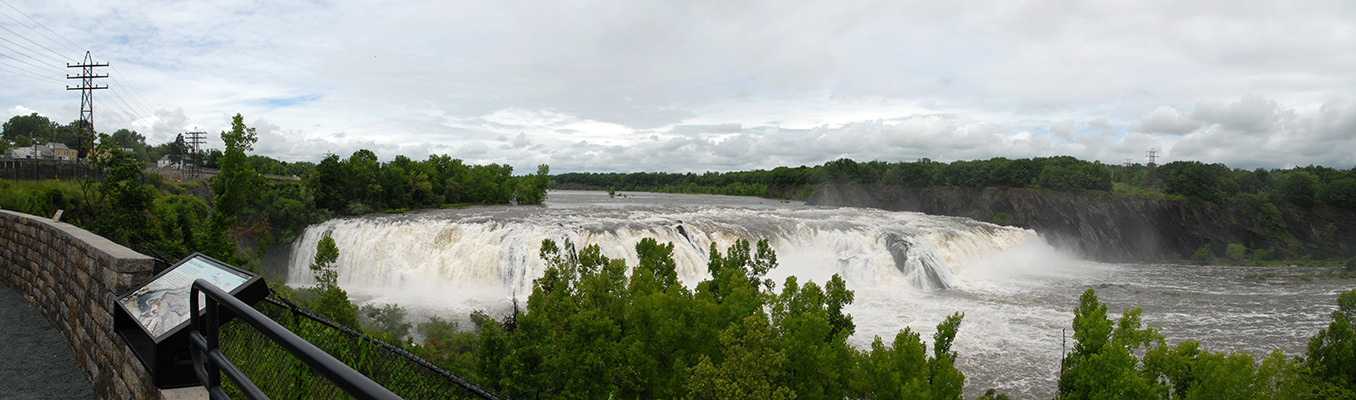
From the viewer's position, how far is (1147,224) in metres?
47.5

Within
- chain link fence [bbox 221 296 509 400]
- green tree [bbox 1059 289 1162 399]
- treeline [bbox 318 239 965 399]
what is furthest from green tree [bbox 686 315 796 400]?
green tree [bbox 1059 289 1162 399]

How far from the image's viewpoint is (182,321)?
295 cm

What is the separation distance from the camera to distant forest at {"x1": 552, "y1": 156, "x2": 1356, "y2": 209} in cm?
4397

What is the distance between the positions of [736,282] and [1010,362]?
689cm

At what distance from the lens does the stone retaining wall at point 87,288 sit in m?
4.00

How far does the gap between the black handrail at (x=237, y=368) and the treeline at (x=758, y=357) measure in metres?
6.15

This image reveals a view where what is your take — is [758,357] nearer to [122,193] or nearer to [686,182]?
[122,193]

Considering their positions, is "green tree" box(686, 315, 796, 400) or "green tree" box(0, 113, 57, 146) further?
"green tree" box(0, 113, 57, 146)

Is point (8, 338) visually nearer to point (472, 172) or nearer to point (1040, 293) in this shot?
point (1040, 293)

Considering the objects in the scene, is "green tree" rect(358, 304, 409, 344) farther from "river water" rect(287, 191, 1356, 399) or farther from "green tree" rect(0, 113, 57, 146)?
"green tree" rect(0, 113, 57, 146)

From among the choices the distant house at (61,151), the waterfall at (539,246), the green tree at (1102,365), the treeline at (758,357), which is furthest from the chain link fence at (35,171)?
the distant house at (61,151)

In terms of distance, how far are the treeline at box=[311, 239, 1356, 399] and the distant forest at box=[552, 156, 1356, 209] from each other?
150 feet

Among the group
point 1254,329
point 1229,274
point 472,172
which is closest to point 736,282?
point 1254,329

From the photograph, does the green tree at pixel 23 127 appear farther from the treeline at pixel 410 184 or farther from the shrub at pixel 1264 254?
the shrub at pixel 1264 254
